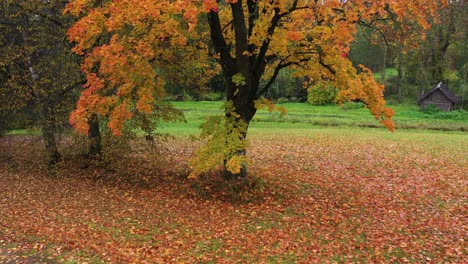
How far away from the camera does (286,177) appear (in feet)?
43.8

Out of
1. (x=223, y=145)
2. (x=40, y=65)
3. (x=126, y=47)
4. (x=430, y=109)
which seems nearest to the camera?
(x=126, y=47)

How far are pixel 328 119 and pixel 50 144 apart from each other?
76.6 ft

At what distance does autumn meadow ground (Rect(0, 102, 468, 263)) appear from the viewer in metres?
8.02

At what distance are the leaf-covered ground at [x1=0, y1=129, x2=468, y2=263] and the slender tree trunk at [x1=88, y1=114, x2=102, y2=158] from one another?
1.42 ft

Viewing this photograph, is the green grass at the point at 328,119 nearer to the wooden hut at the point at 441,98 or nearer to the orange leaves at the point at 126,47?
the wooden hut at the point at 441,98

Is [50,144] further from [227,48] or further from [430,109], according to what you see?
[430,109]

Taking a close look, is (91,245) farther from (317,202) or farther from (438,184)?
(438,184)

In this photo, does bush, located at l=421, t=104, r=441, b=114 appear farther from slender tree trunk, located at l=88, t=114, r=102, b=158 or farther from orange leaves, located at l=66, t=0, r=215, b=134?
orange leaves, located at l=66, t=0, r=215, b=134

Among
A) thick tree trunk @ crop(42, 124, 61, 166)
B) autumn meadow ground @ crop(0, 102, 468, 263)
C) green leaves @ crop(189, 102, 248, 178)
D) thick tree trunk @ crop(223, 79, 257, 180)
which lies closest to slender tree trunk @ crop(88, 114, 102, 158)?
autumn meadow ground @ crop(0, 102, 468, 263)

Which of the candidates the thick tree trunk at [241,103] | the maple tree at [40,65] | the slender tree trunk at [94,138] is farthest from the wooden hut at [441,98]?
the maple tree at [40,65]

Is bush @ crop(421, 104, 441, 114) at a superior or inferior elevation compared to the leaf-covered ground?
superior

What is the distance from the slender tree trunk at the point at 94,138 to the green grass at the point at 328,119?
11.0m

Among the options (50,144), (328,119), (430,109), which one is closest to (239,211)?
(50,144)

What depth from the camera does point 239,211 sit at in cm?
1017
